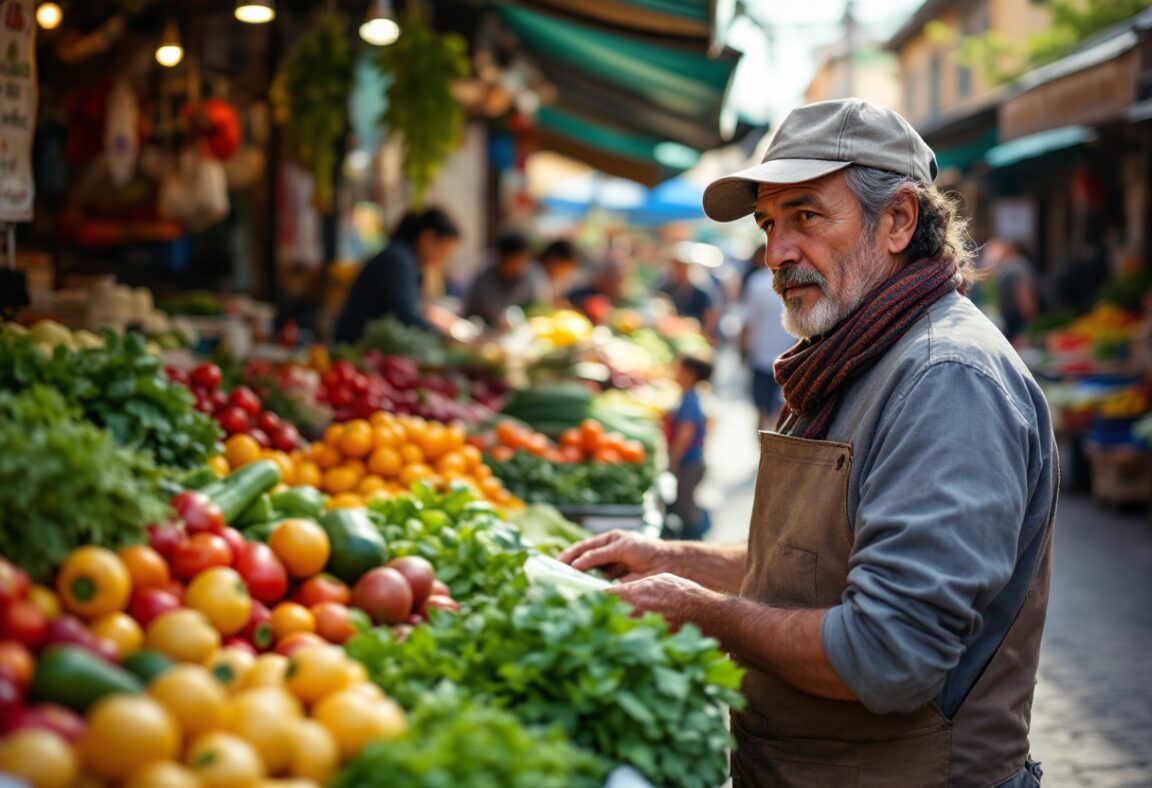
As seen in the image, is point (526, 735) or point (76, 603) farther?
point (76, 603)

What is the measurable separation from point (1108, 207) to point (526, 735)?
1724 cm

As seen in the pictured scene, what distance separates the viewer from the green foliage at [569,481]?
198 inches

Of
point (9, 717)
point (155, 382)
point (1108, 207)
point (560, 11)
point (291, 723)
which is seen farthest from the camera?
point (1108, 207)

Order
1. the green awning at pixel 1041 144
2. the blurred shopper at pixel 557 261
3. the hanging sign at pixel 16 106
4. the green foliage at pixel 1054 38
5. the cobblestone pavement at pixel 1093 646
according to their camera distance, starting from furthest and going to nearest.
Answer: the green awning at pixel 1041 144 → the green foliage at pixel 1054 38 → the blurred shopper at pixel 557 261 → the cobblestone pavement at pixel 1093 646 → the hanging sign at pixel 16 106

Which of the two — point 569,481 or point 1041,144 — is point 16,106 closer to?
point 569,481

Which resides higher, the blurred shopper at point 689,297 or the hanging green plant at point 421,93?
the hanging green plant at point 421,93

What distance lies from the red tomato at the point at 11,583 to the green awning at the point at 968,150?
655 inches

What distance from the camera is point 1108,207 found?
55.6 feet

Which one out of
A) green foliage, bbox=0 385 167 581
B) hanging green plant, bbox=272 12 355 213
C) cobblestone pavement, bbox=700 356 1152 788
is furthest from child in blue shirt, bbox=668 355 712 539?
green foliage, bbox=0 385 167 581

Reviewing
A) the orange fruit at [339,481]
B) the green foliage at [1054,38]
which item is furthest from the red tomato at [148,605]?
the green foliage at [1054,38]

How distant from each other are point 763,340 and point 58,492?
9.58 metres

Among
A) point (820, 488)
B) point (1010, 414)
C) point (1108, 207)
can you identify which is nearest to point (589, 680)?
point (820, 488)

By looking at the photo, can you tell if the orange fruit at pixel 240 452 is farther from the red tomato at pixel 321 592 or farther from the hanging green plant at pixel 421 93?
the hanging green plant at pixel 421 93

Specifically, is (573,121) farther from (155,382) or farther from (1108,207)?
(155,382)
